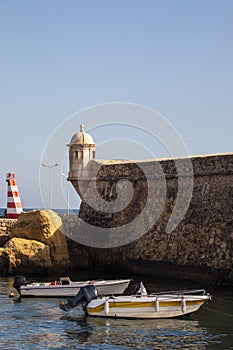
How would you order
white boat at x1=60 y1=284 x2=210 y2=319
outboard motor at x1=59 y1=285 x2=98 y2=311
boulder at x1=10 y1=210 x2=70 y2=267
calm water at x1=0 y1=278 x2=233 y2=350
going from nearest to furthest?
1. calm water at x1=0 y1=278 x2=233 y2=350
2. white boat at x1=60 y1=284 x2=210 y2=319
3. outboard motor at x1=59 y1=285 x2=98 y2=311
4. boulder at x1=10 y1=210 x2=70 y2=267

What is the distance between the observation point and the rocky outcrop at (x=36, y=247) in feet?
77.2

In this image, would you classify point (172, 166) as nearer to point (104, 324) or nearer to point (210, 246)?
point (210, 246)

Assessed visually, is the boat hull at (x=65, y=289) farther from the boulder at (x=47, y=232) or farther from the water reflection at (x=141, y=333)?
the boulder at (x=47, y=232)

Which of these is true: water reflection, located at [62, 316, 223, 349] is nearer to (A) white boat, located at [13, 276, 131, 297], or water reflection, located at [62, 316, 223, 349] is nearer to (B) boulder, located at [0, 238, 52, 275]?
(A) white boat, located at [13, 276, 131, 297]

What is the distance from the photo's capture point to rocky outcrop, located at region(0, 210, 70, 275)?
77.2ft

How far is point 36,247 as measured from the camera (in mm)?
23719

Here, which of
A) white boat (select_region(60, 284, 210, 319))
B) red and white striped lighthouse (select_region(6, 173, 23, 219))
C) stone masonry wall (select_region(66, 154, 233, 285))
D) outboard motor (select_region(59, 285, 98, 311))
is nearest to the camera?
white boat (select_region(60, 284, 210, 319))

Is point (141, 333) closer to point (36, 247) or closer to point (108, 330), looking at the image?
point (108, 330)

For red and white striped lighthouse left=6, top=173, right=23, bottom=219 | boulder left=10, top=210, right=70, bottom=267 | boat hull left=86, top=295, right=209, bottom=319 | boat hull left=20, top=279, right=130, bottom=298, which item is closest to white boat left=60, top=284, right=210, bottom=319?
boat hull left=86, top=295, right=209, bottom=319

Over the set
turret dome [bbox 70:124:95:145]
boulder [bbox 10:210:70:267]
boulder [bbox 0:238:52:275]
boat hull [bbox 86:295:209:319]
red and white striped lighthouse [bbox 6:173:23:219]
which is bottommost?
boat hull [bbox 86:295:209:319]

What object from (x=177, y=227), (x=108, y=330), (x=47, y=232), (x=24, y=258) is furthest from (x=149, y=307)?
(x=47, y=232)

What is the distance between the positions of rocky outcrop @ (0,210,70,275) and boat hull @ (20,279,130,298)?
Answer: 4.50m

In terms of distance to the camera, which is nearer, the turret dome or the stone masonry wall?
the stone masonry wall

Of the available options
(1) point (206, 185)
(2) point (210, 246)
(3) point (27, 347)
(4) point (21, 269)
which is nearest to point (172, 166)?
(1) point (206, 185)
